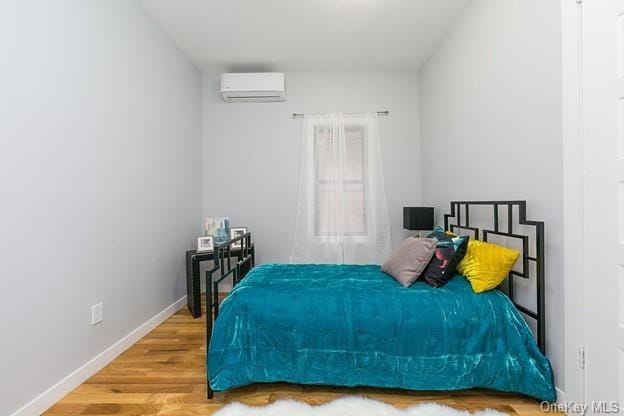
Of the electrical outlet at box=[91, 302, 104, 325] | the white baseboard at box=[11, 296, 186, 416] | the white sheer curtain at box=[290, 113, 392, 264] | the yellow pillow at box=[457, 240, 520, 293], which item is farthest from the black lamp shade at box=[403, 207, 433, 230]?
the electrical outlet at box=[91, 302, 104, 325]

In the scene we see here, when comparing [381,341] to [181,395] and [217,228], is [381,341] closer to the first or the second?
[181,395]

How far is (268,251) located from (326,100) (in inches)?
76.1

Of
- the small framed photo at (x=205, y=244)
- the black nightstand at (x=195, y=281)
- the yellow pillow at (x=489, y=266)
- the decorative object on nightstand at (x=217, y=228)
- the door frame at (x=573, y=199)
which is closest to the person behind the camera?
the door frame at (x=573, y=199)

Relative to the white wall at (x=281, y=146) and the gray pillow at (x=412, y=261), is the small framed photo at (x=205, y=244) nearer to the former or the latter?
the white wall at (x=281, y=146)

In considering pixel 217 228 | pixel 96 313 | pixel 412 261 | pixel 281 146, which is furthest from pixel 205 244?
pixel 412 261

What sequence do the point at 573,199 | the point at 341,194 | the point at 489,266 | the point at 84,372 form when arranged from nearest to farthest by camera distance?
the point at 573,199 < the point at 489,266 < the point at 84,372 < the point at 341,194

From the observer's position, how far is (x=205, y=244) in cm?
321

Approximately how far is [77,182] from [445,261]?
2283 mm

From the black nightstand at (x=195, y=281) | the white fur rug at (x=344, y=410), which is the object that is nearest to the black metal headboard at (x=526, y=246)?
the white fur rug at (x=344, y=410)

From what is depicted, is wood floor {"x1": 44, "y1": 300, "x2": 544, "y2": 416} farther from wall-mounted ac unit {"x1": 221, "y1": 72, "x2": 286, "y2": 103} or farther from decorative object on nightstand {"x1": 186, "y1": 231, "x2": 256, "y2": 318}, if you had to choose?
wall-mounted ac unit {"x1": 221, "y1": 72, "x2": 286, "y2": 103}

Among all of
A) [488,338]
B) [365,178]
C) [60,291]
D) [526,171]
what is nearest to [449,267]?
[488,338]

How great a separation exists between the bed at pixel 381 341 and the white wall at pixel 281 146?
1.98 m

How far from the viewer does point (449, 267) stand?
1950 millimetres

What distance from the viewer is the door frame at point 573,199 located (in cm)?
147
